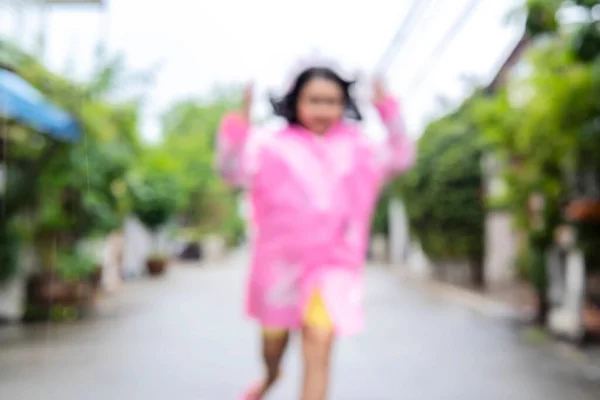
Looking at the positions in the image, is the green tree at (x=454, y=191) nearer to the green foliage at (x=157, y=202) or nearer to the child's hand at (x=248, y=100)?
the green foliage at (x=157, y=202)

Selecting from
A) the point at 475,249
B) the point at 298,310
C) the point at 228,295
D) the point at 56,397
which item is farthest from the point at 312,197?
the point at 475,249

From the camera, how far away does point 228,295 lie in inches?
563

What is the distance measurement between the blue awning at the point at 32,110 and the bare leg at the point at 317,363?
5129 millimetres

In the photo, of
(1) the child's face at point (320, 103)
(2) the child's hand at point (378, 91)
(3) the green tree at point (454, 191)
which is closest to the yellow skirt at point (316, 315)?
(1) the child's face at point (320, 103)

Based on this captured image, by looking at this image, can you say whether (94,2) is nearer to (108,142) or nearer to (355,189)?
(108,142)

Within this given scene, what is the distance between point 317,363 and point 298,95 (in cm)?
100

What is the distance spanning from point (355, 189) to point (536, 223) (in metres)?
7.06

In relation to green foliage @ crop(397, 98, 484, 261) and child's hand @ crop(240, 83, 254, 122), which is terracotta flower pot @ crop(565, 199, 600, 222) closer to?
child's hand @ crop(240, 83, 254, 122)

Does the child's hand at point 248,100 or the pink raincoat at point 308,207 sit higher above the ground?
the child's hand at point 248,100

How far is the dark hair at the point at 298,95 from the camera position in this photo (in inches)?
116

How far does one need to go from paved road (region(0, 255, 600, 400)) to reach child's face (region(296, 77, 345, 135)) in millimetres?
2246

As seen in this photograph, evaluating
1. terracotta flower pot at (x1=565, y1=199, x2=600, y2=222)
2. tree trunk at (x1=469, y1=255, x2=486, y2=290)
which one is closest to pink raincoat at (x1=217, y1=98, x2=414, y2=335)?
terracotta flower pot at (x1=565, y1=199, x2=600, y2=222)

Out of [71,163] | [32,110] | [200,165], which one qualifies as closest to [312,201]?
[32,110]

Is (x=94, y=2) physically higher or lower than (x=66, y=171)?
higher
